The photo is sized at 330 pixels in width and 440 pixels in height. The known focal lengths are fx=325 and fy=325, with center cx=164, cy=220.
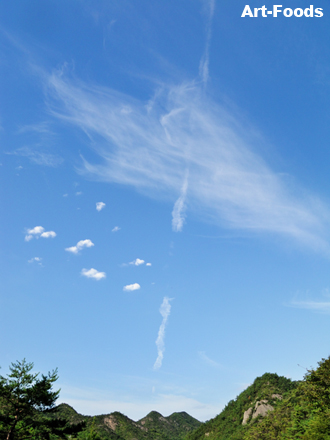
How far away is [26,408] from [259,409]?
10693cm

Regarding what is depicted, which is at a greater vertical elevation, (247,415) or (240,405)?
(240,405)

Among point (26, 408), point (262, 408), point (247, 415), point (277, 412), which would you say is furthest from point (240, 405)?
point (26, 408)

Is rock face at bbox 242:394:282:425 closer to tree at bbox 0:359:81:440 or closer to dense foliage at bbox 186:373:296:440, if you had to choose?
dense foliage at bbox 186:373:296:440

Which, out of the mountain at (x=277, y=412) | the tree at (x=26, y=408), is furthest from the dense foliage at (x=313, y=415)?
the tree at (x=26, y=408)

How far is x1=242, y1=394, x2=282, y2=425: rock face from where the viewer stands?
114719mm

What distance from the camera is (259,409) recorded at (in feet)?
384

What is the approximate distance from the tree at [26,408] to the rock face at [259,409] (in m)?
97.4

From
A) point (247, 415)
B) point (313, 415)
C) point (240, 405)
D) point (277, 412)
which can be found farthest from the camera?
point (240, 405)

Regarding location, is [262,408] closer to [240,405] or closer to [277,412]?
[240,405]

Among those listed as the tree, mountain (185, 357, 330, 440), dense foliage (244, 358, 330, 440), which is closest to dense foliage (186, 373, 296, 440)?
mountain (185, 357, 330, 440)

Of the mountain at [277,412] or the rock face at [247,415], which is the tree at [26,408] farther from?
the rock face at [247,415]

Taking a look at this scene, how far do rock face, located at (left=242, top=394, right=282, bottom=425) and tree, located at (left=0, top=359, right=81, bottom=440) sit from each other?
9739 centimetres

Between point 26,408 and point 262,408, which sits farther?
point 262,408

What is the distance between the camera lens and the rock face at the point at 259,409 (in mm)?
114719
